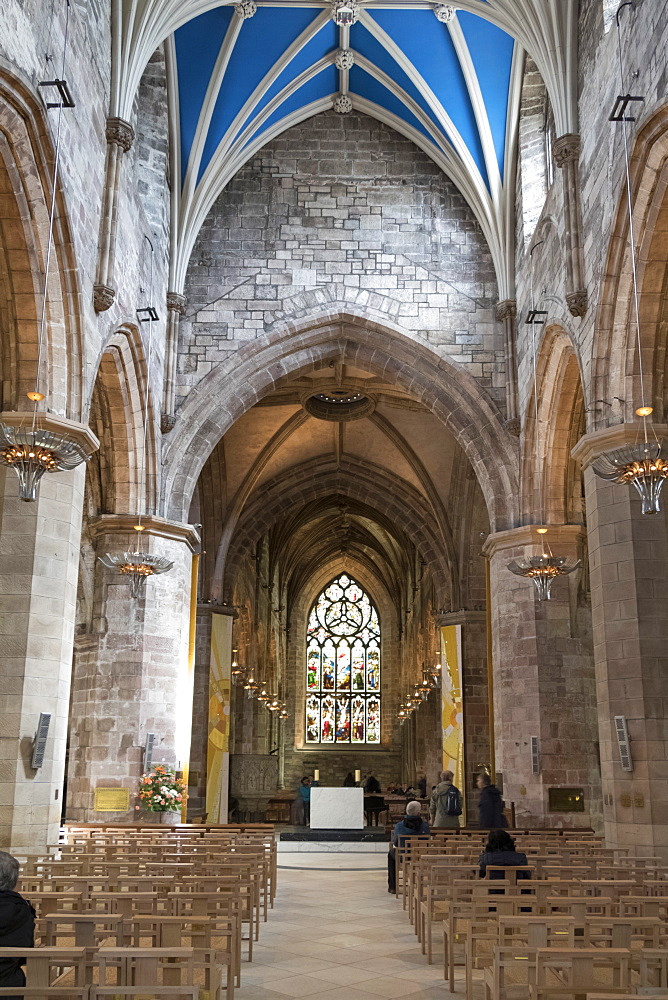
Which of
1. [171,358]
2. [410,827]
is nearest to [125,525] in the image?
[171,358]

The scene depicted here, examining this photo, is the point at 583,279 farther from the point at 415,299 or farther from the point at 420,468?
the point at 420,468

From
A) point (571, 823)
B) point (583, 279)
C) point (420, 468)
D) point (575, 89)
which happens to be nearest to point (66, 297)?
point (583, 279)

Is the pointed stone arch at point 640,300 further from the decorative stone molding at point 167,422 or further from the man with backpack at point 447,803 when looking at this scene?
the decorative stone molding at point 167,422

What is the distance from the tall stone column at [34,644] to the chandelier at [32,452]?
6.63ft

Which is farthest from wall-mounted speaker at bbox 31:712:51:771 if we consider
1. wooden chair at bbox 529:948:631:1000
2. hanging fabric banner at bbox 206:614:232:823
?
hanging fabric banner at bbox 206:614:232:823

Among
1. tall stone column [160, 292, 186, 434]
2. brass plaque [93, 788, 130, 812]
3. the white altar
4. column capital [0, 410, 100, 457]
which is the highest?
tall stone column [160, 292, 186, 434]

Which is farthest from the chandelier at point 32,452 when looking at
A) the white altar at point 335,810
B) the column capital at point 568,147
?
the white altar at point 335,810

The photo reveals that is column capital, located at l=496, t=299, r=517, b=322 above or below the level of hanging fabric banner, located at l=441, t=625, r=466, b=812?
above

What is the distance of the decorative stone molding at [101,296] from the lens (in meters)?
11.7

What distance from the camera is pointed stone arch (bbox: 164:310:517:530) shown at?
642 inches

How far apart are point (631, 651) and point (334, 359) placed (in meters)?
8.93

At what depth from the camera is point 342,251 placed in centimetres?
1731

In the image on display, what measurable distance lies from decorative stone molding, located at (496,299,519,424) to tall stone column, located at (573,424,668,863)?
5.45 meters

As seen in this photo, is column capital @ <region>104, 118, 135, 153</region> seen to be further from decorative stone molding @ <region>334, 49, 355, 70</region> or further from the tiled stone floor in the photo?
the tiled stone floor
